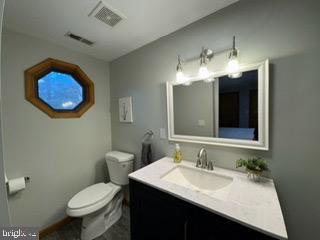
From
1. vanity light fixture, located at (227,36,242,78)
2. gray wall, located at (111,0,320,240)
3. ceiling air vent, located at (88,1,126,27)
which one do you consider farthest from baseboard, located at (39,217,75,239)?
vanity light fixture, located at (227,36,242,78)

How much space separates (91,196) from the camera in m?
1.61

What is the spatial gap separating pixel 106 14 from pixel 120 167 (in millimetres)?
1594

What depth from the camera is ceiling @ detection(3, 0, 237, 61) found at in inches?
47.1

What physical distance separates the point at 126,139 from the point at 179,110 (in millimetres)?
934

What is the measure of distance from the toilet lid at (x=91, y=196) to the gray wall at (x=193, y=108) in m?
1.04

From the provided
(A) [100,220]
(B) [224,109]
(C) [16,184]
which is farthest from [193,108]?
(C) [16,184]

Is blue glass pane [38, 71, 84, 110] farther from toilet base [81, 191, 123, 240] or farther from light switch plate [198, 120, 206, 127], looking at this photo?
light switch plate [198, 120, 206, 127]

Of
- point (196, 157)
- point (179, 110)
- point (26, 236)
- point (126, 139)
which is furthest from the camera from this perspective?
point (126, 139)

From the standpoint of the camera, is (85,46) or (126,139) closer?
(85,46)

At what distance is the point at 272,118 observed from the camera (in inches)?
42.4

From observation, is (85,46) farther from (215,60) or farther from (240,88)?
(240,88)

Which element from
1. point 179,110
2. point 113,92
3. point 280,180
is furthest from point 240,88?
point 113,92

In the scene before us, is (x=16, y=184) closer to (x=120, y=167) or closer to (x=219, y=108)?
(x=120, y=167)

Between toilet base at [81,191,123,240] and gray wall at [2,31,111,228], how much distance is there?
470 mm
